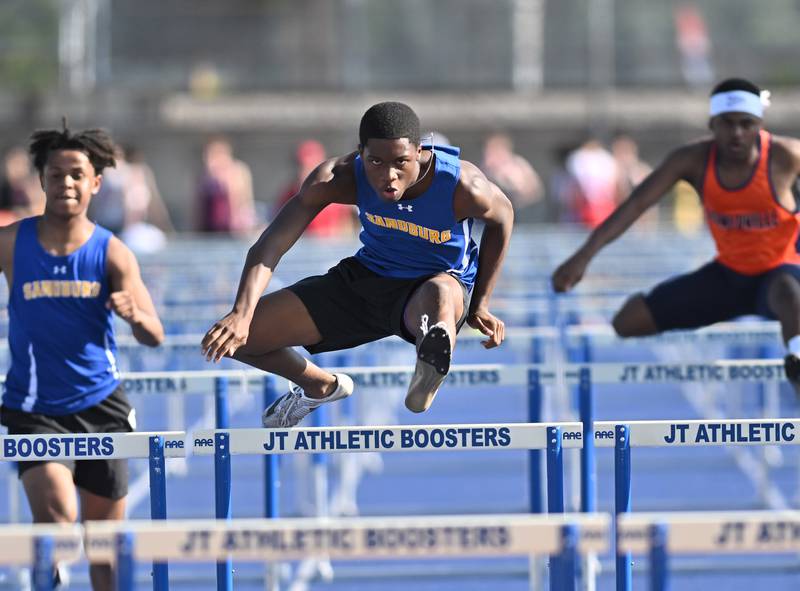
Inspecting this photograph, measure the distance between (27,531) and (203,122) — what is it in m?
20.7

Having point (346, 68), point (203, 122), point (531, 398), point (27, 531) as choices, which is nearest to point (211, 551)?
point (27, 531)

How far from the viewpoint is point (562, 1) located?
78.0 ft

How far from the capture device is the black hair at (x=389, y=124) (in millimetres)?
4770

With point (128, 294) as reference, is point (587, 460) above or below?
below

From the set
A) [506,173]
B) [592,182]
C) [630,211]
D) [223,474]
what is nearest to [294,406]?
[223,474]

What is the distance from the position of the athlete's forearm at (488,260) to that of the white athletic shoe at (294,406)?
0.57 m

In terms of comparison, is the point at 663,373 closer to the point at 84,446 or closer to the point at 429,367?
the point at 429,367

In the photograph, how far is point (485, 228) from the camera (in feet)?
17.3

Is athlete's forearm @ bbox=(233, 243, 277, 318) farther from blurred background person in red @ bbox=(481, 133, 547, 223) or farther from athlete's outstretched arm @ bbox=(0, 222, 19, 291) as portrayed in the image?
blurred background person in red @ bbox=(481, 133, 547, 223)

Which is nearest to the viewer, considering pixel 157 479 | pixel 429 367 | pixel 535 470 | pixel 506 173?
pixel 157 479

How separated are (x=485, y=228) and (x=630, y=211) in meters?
1.62

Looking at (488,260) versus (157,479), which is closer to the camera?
(157,479)

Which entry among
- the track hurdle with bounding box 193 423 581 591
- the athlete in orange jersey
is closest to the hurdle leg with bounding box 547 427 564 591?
the track hurdle with bounding box 193 423 581 591

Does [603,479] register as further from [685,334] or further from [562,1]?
[562,1]
